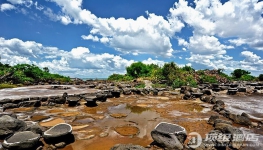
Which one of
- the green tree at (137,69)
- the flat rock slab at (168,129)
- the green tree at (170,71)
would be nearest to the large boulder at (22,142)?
the flat rock slab at (168,129)

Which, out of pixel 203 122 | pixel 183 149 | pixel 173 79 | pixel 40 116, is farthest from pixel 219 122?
pixel 173 79

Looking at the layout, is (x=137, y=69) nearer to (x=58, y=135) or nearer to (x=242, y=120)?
(x=242, y=120)

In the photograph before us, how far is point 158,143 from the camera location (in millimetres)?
5402

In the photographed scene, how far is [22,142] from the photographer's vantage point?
4.71 metres

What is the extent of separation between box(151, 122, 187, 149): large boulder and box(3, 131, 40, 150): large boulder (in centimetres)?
345

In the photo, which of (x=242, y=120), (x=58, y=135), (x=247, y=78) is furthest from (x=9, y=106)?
(x=247, y=78)

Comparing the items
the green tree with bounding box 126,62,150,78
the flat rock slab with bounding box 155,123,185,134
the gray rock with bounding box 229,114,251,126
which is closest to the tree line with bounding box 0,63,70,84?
the green tree with bounding box 126,62,150,78

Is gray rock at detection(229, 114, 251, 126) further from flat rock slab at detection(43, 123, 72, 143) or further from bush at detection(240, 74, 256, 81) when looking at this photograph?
bush at detection(240, 74, 256, 81)

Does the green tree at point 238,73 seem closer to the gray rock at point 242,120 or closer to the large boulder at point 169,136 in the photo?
the gray rock at point 242,120

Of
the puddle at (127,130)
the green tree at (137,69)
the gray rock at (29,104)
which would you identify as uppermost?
the green tree at (137,69)

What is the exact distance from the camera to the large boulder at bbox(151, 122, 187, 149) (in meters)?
5.09

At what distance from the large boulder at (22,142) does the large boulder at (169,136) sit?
345 centimetres

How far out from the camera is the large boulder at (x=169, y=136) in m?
5.09

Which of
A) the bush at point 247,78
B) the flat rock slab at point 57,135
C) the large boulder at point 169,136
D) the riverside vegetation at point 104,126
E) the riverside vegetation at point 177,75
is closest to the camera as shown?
the large boulder at point 169,136
